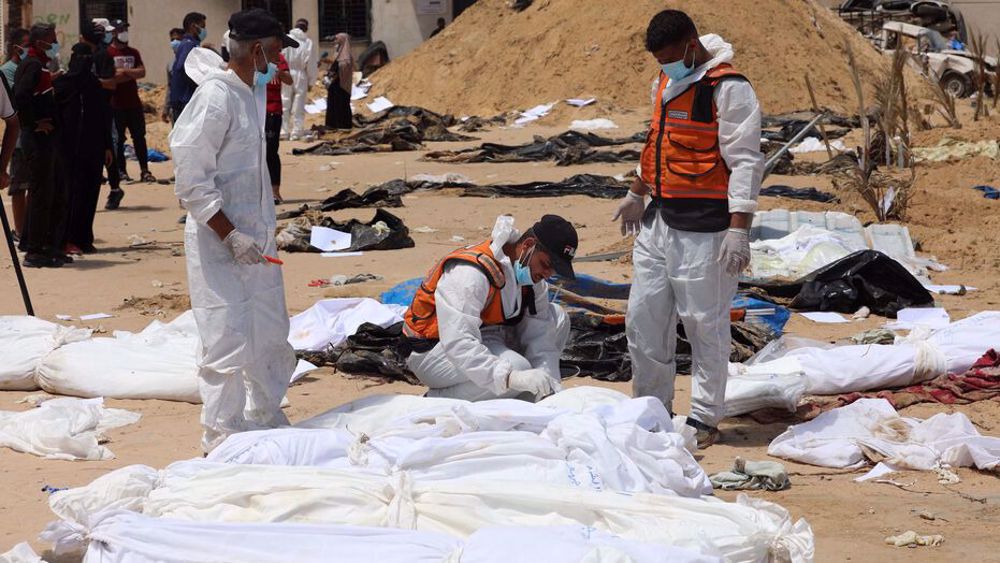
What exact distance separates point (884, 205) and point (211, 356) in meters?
7.61

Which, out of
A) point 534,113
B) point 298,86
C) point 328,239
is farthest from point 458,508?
point 534,113

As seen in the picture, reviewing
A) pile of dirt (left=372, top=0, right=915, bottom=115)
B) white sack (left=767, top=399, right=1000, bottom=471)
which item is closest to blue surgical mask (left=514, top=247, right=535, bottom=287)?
white sack (left=767, top=399, right=1000, bottom=471)

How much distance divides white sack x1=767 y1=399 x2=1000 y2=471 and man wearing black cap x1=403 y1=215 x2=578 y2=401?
3.55ft

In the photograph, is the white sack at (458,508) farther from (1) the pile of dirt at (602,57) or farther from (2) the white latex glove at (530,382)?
(1) the pile of dirt at (602,57)

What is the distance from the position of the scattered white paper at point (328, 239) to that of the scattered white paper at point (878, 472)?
6.00m

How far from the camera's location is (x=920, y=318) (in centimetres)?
774

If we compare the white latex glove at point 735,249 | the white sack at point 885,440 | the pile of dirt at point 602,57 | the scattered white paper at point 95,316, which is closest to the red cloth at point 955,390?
the white sack at point 885,440

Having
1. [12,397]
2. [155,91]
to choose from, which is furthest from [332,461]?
[155,91]

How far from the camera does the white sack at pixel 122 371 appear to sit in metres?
6.26

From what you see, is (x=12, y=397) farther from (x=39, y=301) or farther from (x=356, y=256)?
(x=356, y=256)

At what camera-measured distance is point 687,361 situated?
22.3ft

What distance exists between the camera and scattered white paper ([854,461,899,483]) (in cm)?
507

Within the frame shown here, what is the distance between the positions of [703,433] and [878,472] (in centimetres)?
74

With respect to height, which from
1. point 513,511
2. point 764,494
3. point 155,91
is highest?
point 513,511
